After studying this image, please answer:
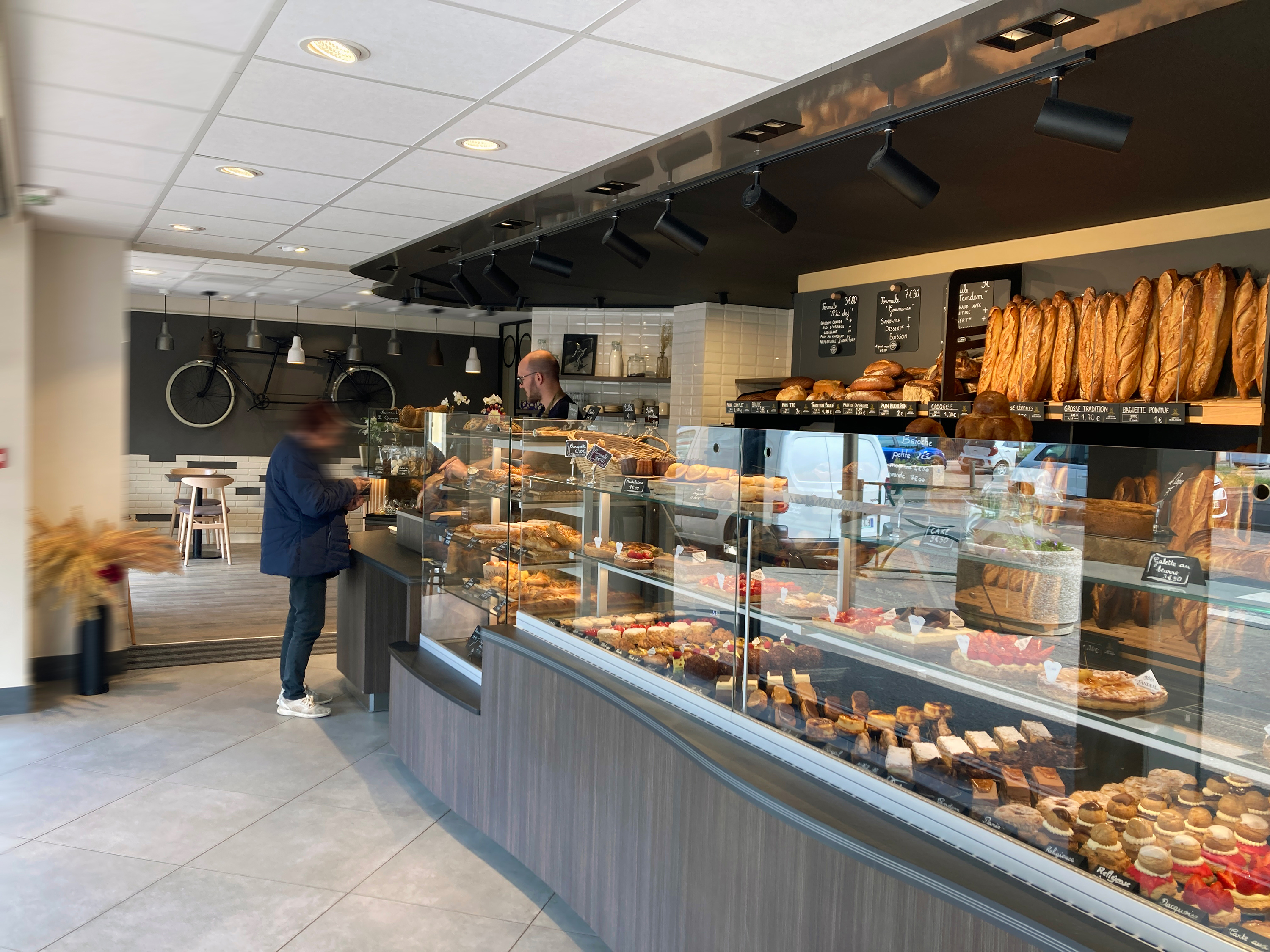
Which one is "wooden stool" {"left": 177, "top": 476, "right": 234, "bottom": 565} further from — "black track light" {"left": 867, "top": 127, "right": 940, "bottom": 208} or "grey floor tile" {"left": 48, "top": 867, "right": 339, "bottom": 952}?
"black track light" {"left": 867, "top": 127, "right": 940, "bottom": 208}

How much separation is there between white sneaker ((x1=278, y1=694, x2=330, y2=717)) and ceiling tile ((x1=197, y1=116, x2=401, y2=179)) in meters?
2.74

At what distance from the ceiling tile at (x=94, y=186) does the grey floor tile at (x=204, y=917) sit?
9.83 ft

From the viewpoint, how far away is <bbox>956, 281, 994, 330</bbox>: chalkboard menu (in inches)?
183

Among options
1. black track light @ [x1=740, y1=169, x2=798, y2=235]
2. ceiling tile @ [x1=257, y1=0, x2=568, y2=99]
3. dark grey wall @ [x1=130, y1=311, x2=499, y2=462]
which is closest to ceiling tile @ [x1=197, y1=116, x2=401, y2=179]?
ceiling tile @ [x1=257, y1=0, x2=568, y2=99]

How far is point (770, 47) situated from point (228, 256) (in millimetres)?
5252

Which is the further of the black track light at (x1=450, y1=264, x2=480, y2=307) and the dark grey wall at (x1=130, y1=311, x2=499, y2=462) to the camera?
the dark grey wall at (x1=130, y1=311, x2=499, y2=462)

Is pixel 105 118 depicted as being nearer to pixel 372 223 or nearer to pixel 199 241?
pixel 372 223

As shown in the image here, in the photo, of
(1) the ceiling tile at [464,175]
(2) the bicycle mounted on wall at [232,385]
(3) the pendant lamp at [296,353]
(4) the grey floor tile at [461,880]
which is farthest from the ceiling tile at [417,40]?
(2) the bicycle mounted on wall at [232,385]

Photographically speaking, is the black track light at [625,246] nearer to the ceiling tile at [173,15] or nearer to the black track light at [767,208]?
the black track light at [767,208]

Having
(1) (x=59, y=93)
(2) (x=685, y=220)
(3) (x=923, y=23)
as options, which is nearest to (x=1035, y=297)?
(2) (x=685, y=220)

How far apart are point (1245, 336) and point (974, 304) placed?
1460mm

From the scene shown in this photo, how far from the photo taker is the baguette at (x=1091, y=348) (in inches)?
150

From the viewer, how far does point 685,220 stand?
184 inches

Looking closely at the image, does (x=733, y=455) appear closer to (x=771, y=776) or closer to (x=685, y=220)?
(x=771, y=776)
